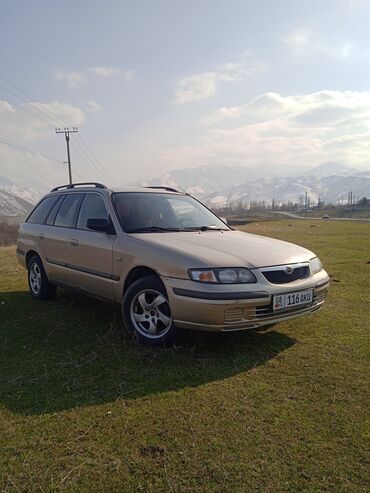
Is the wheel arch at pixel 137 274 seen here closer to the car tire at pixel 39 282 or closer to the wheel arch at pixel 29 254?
the car tire at pixel 39 282

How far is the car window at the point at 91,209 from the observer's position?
4988 millimetres

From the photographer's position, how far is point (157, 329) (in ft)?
13.3

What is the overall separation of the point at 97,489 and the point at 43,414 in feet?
2.95

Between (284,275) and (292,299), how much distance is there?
236 mm

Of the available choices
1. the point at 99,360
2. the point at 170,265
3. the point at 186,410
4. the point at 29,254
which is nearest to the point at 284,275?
the point at 170,265

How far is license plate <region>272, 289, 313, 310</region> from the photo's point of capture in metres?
3.73

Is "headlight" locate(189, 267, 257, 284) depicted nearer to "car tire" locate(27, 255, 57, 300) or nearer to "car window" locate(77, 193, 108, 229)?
"car window" locate(77, 193, 108, 229)

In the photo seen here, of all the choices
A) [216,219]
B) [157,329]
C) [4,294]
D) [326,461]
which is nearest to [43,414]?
[157,329]

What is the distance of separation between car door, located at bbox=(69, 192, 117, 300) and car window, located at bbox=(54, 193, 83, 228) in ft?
0.51

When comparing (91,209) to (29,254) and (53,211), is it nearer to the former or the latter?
(53,211)

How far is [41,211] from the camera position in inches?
253

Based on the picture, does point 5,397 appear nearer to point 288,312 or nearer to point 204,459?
point 204,459

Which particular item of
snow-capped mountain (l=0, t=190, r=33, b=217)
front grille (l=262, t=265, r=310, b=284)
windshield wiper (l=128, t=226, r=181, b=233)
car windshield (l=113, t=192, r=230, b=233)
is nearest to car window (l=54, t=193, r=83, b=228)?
car windshield (l=113, t=192, r=230, b=233)

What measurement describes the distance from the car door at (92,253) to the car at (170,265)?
1 centimetres
